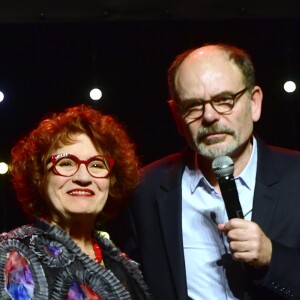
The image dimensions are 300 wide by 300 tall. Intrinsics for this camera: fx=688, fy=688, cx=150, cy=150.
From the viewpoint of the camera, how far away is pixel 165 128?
437 cm

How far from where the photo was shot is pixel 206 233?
2496 millimetres

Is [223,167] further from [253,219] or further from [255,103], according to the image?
[255,103]

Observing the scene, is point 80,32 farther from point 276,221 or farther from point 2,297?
point 2,297

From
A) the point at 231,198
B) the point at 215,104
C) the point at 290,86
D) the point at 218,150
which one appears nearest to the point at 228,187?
the point at 231,198

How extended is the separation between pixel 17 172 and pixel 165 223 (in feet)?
1.87

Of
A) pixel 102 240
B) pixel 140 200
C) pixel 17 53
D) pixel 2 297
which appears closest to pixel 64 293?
pixel 2 297

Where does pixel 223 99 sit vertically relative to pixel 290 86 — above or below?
below

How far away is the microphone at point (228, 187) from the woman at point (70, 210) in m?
0.43

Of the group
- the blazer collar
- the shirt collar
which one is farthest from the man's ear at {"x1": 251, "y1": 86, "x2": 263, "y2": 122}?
the blazer collar

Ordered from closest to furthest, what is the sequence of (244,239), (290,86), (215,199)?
1. (244,239)
2. (215,199)
3. (290,86)

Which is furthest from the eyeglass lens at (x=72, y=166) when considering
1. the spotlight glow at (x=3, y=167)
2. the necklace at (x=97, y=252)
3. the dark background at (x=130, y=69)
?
the spotlight glow at (x=3, y=167)

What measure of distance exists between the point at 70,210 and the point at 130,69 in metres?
2.04

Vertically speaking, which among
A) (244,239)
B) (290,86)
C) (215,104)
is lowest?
(244,239)

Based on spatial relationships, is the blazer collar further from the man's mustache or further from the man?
the man's mustache
